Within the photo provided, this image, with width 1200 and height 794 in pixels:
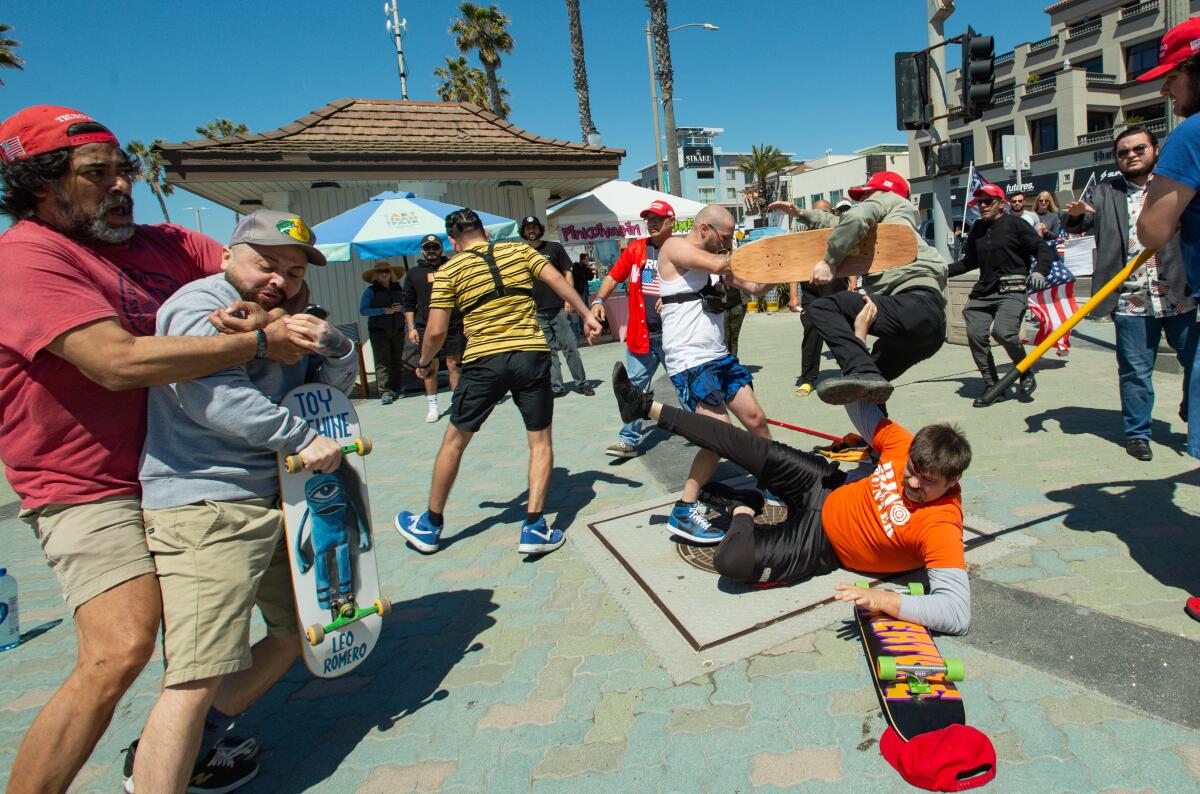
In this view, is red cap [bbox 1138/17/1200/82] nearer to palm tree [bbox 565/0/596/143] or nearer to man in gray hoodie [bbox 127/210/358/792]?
man in gray hoodie [bbox 127/210/358/792]

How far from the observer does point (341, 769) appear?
89.8 inches

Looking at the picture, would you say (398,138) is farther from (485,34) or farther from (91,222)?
(485,34)

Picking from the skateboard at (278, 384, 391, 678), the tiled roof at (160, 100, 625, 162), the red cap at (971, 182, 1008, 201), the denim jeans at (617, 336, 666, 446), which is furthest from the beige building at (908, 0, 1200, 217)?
the skateboard at (278, 384, 391, 678)

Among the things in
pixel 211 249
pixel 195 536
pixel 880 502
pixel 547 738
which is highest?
pixel 211 249

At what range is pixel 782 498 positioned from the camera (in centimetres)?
358

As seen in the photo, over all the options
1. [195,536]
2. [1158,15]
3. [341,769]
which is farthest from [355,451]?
[1158,15]

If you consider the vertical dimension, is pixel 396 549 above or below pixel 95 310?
below

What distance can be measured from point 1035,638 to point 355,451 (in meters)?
2.64

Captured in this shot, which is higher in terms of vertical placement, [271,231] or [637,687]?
[271,231]

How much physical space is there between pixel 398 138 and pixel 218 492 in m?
11.4

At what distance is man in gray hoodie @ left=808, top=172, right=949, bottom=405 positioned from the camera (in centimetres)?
348

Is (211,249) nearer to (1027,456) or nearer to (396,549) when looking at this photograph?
(396,549)

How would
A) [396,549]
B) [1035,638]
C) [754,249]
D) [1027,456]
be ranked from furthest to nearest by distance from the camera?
1. [1027,456]
2. [396,549]
3. [754,249]
4. [1035,638]

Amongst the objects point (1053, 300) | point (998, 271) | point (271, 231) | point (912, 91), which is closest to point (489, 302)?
point (271, 231)
